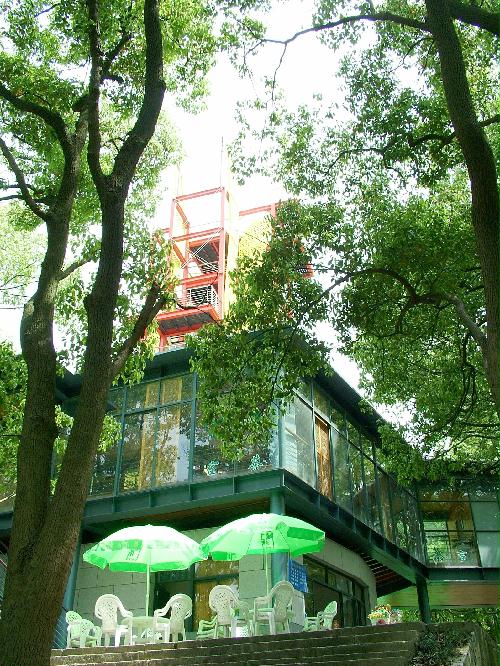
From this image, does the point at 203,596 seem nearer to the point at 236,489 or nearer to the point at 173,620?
the point at 236,489

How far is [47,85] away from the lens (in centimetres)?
1078

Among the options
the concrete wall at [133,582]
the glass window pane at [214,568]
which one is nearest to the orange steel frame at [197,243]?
the concrete wall at [133,582]

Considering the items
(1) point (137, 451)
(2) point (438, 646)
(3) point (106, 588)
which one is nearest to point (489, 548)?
(1) point (137, 451)

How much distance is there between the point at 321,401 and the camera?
19000mm

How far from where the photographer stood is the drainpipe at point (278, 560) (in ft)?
45.9

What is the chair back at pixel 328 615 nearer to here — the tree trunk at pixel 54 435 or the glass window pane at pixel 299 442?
the glass window pane at pixel 299 442

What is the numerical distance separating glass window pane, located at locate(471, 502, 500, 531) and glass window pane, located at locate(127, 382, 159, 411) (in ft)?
43.6

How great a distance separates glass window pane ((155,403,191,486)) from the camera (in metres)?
16.2

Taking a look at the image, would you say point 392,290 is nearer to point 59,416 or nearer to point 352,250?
point 352,250

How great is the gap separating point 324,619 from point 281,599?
1418mm

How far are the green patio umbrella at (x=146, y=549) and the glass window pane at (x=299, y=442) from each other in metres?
3.23

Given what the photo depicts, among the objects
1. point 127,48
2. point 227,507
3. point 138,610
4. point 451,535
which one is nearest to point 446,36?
point 127,48

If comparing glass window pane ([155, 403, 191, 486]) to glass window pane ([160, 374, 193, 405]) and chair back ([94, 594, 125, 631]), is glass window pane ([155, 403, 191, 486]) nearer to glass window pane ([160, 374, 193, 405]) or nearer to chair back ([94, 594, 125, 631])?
glass window pane ([160, 374, 193, 405])

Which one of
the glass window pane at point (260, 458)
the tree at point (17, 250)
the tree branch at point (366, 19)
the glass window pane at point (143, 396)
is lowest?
the glass window pane at point (260, 458)
